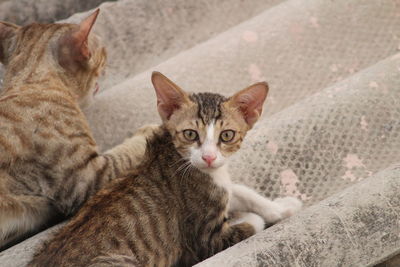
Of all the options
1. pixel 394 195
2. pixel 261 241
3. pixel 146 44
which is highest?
pixel 146 44

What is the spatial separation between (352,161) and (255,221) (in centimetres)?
57

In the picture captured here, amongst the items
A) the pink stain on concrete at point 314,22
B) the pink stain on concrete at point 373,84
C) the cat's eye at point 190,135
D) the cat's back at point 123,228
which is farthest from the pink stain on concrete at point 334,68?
the cat's back at point 123,228

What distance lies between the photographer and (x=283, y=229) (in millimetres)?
1838

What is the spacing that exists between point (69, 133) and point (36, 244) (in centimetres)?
50

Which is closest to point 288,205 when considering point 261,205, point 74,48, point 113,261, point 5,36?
point 261,205

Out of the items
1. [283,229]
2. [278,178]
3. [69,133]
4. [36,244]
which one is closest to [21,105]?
[69,133]

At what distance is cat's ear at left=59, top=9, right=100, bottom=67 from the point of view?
2.62 metres

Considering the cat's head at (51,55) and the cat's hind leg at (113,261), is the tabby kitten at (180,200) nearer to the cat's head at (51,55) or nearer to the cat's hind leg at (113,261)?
the cat's hind leg at (113,261)

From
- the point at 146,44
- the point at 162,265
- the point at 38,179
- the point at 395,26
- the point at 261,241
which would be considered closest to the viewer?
the point at 261,241

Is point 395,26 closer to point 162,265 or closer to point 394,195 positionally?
point 394,195

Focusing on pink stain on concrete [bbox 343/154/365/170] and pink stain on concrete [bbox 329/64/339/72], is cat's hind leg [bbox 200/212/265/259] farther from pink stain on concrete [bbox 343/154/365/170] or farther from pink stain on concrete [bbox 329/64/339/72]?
pink stain on concrete [bbox 329/64/339/72]

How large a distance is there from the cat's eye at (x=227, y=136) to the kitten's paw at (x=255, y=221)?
0.27m

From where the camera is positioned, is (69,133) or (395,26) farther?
(395,26)

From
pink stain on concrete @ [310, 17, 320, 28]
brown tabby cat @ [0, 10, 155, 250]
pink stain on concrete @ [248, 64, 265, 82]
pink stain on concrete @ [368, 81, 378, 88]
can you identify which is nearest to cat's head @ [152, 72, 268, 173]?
brown tabby cat @ [0, 10, 155, 250]
